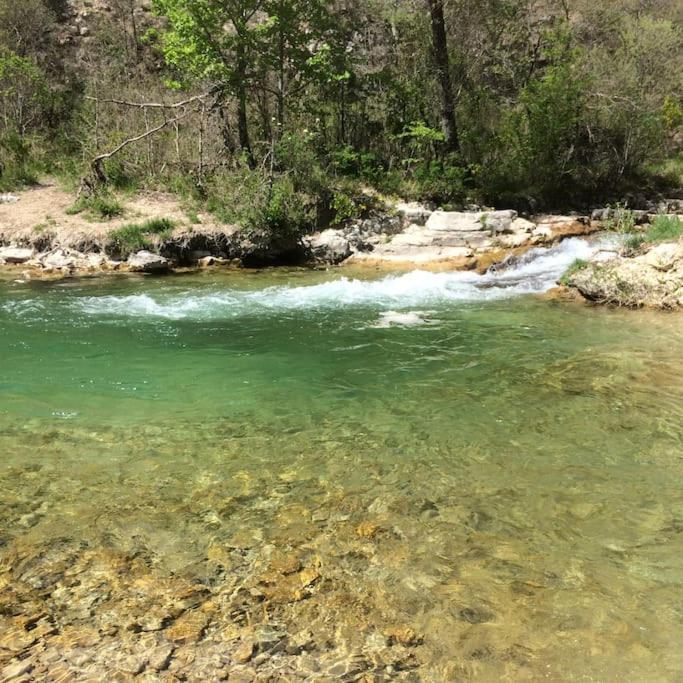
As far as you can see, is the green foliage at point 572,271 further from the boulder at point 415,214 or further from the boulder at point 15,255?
the boulder at point 15,255

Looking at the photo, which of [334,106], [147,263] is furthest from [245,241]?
[334,106]

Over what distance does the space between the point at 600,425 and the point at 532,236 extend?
11.7 meters

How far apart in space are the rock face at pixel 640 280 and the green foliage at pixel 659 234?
0.89 metres

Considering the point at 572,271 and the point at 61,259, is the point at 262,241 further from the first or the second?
the point at 572,271

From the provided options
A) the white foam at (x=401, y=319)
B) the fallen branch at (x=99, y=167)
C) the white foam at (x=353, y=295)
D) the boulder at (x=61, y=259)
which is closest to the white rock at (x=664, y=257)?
the white foam at (x=353, y=295)

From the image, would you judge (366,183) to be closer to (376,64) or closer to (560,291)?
(376,64)

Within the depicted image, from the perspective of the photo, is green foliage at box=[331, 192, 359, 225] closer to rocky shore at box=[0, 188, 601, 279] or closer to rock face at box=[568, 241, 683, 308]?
rocky shore at box=[0, 188, 601, 279]

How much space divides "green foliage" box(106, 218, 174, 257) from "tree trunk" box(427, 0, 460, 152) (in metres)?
10.5

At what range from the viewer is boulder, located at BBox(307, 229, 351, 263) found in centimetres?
1600

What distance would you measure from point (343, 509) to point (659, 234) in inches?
439

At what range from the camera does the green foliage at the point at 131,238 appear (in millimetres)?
14773

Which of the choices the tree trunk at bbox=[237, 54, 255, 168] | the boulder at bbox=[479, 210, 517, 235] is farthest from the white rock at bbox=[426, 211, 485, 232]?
the tree trunk at bbox=[237, 54, 255, 168]

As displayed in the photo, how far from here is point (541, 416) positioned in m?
5.61

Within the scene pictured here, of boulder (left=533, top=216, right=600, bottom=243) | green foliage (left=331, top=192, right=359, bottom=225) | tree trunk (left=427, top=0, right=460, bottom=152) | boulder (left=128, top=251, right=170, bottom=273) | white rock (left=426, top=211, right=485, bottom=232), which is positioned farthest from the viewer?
tree trunk (left=427, top=0, right=460, bottom=152)
